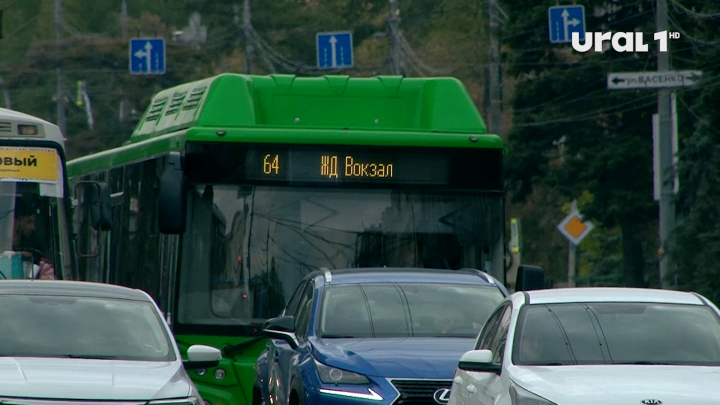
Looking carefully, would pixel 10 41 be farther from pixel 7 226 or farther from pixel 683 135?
pixel 7 226

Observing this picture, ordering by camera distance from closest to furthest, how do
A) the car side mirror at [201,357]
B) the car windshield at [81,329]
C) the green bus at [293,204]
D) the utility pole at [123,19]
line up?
the car windshield at [81,329], the car side mirror at [201,357], the green bus at [293,204], the utility pole at [123,19]

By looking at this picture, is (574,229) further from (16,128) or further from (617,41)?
(16,128)

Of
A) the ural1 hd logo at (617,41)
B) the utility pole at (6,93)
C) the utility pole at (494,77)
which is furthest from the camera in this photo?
the utility pole at (6,93)

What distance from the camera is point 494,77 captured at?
40.1 m

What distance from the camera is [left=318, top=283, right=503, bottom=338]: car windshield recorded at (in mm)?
12039

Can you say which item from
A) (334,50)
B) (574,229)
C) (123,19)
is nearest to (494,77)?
(574,229)

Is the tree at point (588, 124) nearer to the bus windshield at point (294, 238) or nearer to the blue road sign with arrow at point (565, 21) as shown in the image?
the blue road sign with arrow at point (565, 21)

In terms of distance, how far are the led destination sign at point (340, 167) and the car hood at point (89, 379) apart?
15.1 ft

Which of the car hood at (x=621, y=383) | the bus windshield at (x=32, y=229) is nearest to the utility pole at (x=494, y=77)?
the bus windshield at (x=32, y=229)

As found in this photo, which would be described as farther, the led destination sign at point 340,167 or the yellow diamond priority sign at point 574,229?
the yellow diamond priority sign at point 574,229

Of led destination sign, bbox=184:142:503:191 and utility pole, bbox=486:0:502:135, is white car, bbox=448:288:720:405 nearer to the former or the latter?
led destination sign, bbox=184:142:503:191

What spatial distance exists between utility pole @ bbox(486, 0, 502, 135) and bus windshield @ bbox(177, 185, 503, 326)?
80.4 ft

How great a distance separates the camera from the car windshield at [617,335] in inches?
360

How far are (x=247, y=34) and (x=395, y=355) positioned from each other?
→ 5276 cm
